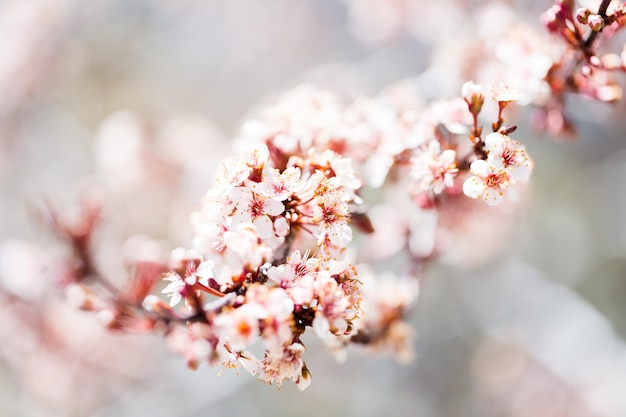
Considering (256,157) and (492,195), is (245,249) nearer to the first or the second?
(256,157)

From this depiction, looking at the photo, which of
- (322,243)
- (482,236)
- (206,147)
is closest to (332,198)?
(322,243)

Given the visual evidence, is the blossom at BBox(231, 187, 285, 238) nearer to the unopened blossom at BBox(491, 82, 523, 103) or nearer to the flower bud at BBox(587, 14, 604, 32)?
the unopened blossom at BBox(491, 82, 523, 103)

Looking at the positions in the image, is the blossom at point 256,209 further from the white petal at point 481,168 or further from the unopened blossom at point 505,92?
the unopened blossom at point 505,92

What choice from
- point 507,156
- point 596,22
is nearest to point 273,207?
point 507,156

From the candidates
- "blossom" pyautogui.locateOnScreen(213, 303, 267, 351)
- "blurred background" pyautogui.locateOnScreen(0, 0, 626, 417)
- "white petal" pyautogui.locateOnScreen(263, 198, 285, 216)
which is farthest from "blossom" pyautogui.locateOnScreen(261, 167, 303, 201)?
"blurred background" pyautogui.locateOnScreen(0, 0, 626, 417)

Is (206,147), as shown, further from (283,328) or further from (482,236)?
(283,328)

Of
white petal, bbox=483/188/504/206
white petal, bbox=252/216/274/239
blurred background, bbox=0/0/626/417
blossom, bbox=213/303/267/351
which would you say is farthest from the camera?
blurred background, bbox=0/0/626/417

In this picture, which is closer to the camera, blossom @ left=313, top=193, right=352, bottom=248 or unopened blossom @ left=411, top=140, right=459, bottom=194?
blossom @ left=313, top=193, right=352, bottom=248

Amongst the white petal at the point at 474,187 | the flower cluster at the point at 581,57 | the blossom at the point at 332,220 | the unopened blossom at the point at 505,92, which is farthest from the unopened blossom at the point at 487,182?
the flower cluster at the point at 581,57
